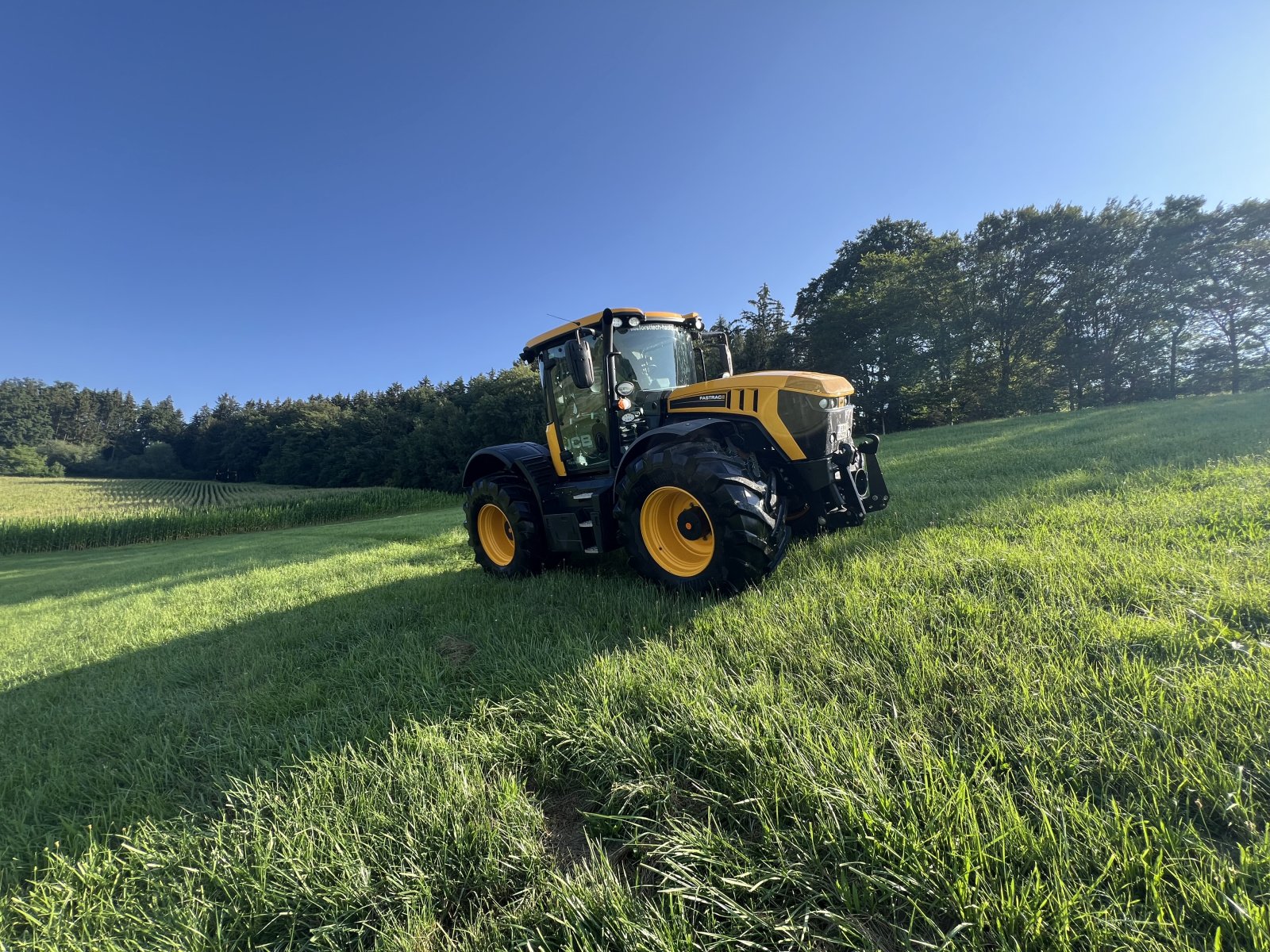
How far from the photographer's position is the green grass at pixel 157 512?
22672mm

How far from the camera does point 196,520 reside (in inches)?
1001

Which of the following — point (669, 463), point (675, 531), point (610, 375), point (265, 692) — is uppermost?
point (610, 375)

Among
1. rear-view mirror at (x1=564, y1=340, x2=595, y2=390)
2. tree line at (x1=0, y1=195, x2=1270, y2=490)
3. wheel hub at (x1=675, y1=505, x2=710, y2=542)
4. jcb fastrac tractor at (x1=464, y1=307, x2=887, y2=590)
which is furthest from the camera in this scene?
tree line at (x1=0, y1=195, x2=1270, y2=490)

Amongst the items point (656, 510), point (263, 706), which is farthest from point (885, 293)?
point (263, 706)

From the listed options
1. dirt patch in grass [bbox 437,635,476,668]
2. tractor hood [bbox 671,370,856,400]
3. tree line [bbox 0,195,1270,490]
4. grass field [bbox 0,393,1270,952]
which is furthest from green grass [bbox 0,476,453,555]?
tractor hood [bbox 671,370,856,400]

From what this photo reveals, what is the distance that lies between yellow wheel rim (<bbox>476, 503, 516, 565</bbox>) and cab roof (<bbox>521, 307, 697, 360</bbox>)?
5.56 feet

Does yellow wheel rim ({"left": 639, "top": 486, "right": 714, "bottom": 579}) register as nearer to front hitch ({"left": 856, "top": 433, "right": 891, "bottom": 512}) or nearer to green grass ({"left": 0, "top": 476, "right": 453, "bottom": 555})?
front hitch ({"left": 856, "top": 433, "right": 891, "bottom": 512})

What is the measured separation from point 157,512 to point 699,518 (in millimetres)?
33556

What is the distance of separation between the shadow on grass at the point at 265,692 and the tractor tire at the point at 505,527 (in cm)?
40

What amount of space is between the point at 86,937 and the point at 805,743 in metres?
2.10

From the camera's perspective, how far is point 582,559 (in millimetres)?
5102

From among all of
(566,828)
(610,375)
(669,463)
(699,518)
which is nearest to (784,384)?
(669,463)

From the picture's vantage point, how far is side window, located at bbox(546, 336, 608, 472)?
4406 millimetres

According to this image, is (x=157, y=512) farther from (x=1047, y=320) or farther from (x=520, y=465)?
(x=1047, y=320)
